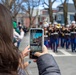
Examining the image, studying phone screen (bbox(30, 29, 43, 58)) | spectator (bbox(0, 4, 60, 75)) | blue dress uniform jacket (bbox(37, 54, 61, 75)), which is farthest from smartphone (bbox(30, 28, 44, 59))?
spectator (bbox(0, 4, 60, 75))

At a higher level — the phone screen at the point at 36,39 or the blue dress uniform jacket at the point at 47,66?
the phone screen at the point at 36,39

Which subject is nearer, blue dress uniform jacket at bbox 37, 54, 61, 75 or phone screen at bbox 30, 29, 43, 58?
blue dress uniform jacket at bbox 37, 54, 61, 75

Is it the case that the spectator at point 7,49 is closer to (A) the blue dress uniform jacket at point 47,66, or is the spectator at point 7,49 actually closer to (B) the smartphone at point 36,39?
(A) the blue dress uniform jacket at point 47,66

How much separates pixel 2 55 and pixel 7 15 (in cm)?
24

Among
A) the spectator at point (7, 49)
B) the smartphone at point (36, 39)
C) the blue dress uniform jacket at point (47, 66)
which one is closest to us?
the spectator at point (7, 49)

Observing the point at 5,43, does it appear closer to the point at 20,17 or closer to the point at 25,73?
the point at 25,73

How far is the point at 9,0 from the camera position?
20812mm

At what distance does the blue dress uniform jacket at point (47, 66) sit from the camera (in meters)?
1.66

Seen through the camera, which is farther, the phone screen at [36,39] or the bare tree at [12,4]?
the bare tree at [12,4]

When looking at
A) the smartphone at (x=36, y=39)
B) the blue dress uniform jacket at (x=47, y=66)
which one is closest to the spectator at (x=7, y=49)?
the blue dress uniform jacket at (x=47, y=66)

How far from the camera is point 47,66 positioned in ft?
5.53

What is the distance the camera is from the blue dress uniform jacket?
166 centimetres

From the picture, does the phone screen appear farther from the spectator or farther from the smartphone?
the spectator

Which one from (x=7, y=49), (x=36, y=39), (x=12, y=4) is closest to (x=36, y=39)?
Result: (x=36, y=39)
